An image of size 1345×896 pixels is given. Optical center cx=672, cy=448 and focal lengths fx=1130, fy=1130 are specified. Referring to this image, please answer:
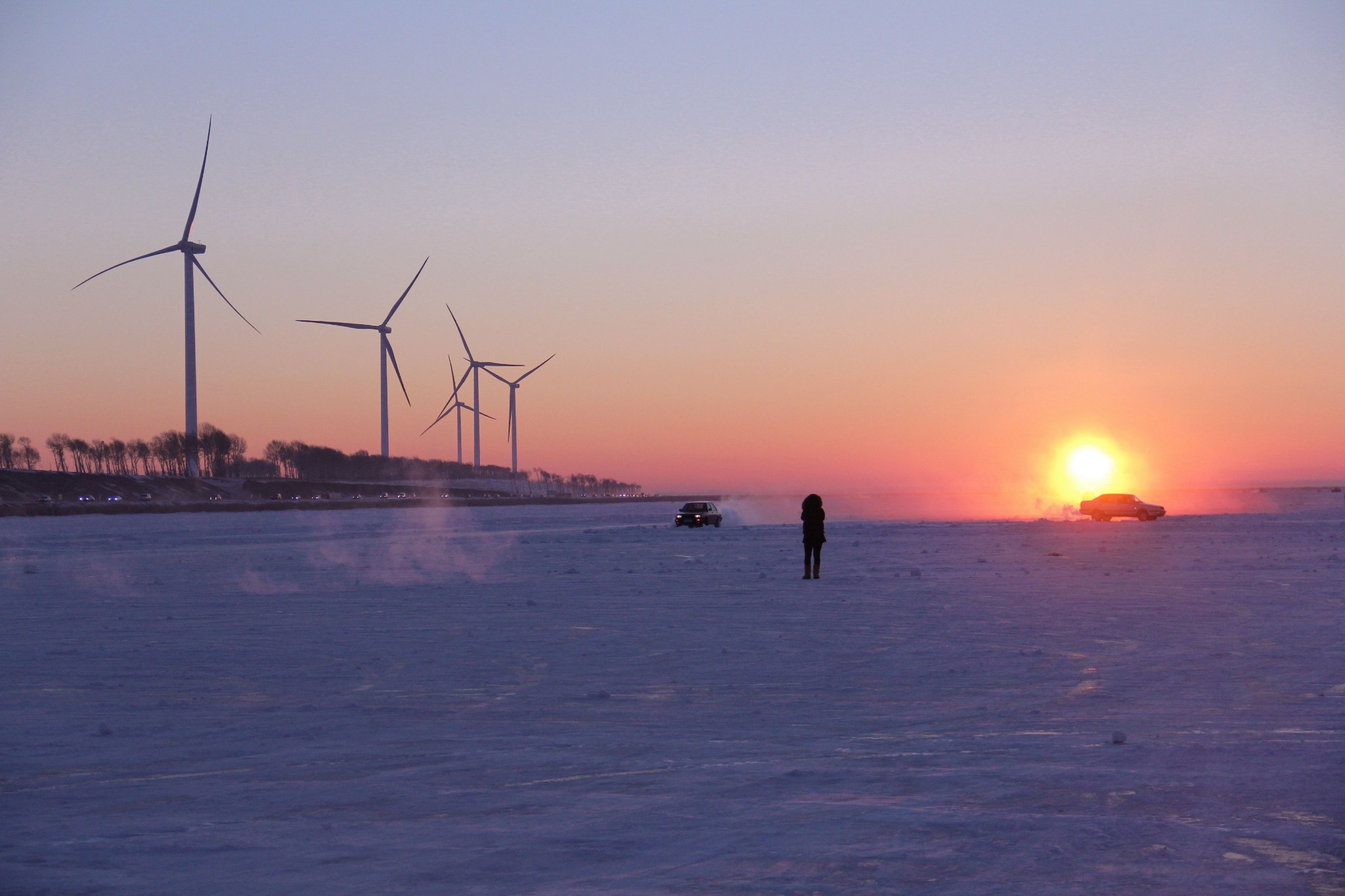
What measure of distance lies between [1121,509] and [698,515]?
25068mm

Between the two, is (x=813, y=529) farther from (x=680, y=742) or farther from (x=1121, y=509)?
(x=1121, y=509)

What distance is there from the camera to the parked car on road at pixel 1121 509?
65125 mm

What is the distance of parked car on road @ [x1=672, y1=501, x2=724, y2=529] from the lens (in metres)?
62.6

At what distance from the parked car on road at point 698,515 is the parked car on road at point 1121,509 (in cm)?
2199

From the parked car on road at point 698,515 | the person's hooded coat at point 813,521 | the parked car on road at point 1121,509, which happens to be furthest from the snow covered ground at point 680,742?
the parked car on road at point 1121,509

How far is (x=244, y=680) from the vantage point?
41.1ft

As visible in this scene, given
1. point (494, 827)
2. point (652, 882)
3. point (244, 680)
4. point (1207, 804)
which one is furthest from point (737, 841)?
point (244, 680)

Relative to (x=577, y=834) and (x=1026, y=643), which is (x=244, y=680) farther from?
(x=1026, y=643)

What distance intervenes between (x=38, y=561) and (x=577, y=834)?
1401 inches

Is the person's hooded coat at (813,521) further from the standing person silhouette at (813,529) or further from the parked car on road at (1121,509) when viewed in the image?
the parked car on road at (1121,509)

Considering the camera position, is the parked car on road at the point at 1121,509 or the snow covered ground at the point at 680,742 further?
the parked car on road at the point at 1121,509

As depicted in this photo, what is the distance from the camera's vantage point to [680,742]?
30.0ft

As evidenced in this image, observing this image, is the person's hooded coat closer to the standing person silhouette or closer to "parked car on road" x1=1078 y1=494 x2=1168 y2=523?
the standing person silhouette

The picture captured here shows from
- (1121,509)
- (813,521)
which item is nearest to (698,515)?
(1121,509)
